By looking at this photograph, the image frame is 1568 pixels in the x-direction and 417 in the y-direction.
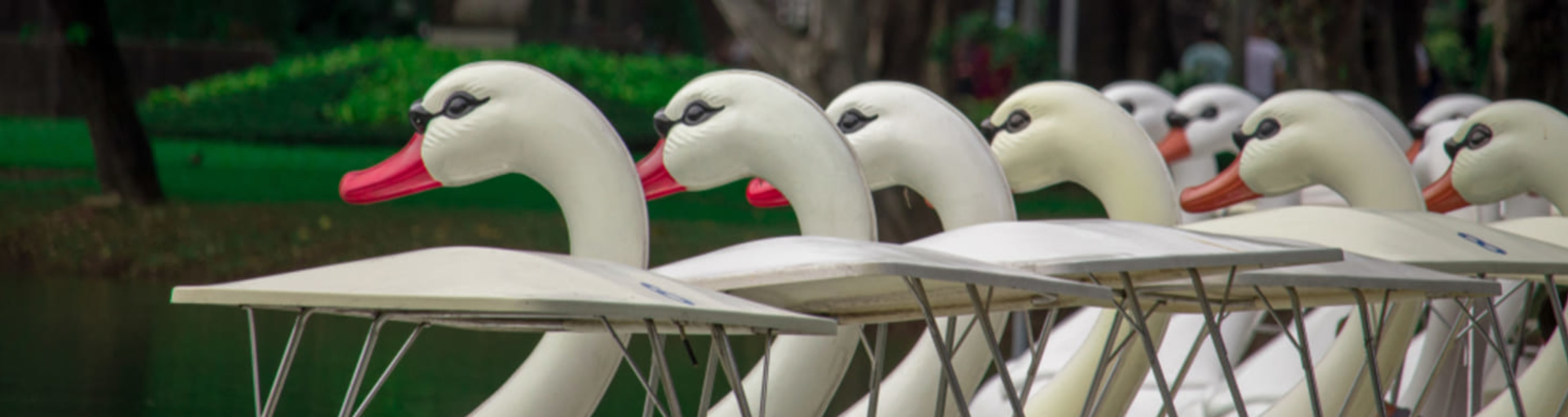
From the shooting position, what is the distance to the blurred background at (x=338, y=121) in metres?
10.6

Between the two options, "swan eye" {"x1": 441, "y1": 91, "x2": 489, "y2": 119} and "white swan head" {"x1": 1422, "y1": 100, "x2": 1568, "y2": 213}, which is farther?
"white swan head" {"x1": 1422, "y1": 100, "x2": 1568, "y2": 213}

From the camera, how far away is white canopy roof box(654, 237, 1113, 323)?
13.5 feet

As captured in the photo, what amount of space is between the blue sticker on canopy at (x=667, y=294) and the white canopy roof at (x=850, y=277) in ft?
1.26

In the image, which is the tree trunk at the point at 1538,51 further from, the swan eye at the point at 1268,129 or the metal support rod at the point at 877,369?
the metal support rod at the point at 877,369

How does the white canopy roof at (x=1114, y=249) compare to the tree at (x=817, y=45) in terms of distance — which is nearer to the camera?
the white canopy roof at (x=1114, y=249)

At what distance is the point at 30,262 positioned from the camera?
13.9m

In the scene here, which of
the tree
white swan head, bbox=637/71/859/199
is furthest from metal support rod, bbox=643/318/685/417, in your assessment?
the tree

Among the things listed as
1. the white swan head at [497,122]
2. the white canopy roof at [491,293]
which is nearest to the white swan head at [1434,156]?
the white swan head at [497,122]

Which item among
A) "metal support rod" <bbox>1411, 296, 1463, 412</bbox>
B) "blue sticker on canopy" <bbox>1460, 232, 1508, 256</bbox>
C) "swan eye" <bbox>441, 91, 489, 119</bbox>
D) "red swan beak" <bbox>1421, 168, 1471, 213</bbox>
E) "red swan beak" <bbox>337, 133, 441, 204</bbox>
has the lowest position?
"red swan beak" <bbox>1421, 168, 1471, 213</bbox>

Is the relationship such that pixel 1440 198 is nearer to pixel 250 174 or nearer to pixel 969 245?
pixel 969 245

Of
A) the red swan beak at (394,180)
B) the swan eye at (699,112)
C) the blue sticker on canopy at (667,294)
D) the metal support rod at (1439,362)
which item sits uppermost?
the blue sticker on canopy at (667,294)

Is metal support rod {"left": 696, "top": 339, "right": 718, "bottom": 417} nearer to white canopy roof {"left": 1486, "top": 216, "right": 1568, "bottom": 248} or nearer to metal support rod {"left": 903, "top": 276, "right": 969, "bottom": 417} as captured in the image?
metal support rod {"left": 903, "top": 276, "right": 969, "bottom": 417}

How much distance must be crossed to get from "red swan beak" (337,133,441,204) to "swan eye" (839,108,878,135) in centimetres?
162

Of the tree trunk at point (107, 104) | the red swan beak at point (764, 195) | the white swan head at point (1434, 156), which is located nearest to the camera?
the red swan beak at point (764, 195)
